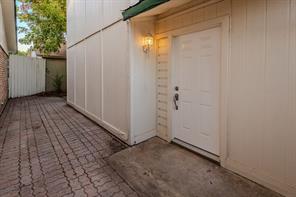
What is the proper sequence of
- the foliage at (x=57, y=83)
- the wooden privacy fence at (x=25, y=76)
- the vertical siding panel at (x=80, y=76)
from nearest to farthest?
the vertical siding panel at (x=80, y=76), the wooden privacy fence at (x=25, y=76), the foliage at (x=57, y=83)

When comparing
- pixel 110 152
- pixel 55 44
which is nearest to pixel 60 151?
pixel 110 152

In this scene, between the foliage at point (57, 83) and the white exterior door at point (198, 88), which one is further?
the foliage at point (57, 83)

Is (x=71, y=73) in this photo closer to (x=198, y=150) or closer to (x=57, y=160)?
(x=57, y=160)

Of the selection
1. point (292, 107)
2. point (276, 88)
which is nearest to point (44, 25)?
point (276, 88)

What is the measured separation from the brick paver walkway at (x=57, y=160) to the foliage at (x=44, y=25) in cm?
868

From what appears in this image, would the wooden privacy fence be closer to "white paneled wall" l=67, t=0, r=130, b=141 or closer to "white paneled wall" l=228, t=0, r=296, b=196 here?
"white paneled wall" l=67, t=0, r=130, b=141

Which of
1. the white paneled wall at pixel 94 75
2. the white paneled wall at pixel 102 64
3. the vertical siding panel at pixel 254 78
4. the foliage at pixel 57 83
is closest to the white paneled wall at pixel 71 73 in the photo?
the white paneled wall at pixel 102 64

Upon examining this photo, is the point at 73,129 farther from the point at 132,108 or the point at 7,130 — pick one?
the point at 132,108

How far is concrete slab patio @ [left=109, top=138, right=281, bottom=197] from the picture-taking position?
237cm

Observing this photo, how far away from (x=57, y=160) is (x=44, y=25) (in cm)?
1217

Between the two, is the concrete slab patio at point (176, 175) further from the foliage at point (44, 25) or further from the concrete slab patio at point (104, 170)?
the foliage at point (44, 25)

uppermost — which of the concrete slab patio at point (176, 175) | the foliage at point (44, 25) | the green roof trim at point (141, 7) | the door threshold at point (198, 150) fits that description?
the foliage at point (44, 25)

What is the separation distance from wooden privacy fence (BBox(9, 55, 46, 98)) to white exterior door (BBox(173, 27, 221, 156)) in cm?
1043

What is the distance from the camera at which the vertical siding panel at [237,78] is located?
2596mm
